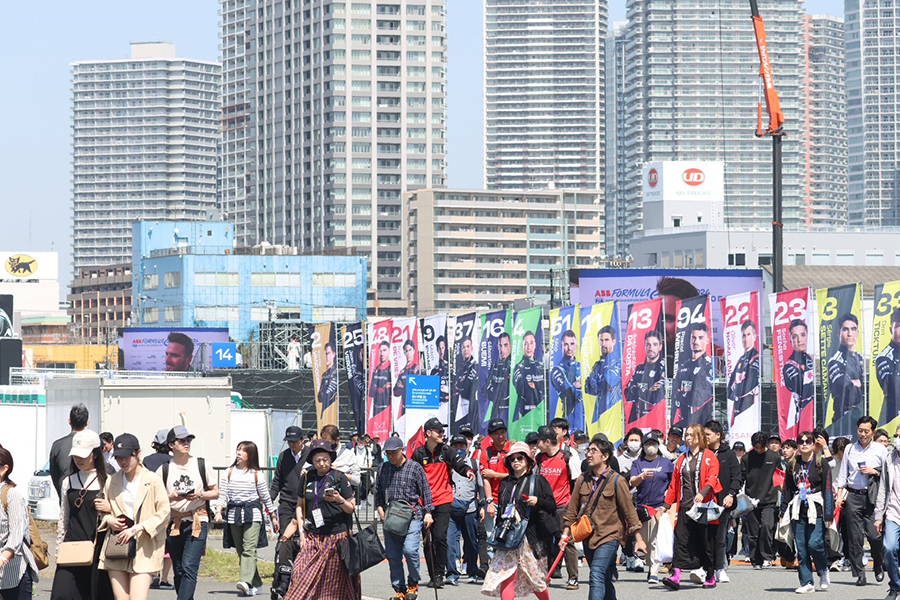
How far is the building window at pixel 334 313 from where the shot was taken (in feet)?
480

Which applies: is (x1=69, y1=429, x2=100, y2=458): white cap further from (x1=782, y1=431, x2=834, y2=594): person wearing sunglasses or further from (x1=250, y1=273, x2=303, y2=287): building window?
(x1=250, y1=273, x2=303, y2=287): building window

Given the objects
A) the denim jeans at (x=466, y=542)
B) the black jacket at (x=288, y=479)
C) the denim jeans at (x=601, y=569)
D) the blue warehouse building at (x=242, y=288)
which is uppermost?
the blue warehouse building at (x=242, y=288)

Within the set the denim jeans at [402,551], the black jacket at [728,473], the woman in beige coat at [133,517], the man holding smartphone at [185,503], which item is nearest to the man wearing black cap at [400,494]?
the denim jeans at [402,551]

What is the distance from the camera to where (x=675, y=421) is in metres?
27.7

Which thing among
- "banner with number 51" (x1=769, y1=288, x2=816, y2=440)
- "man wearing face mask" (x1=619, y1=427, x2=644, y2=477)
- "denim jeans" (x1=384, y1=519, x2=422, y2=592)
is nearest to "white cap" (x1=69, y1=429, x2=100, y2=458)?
"denim jeans" (x1=384, y1=519, x2=422, y2=592)

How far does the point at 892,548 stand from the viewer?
1367 centimetres

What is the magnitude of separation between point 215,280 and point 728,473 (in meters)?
130

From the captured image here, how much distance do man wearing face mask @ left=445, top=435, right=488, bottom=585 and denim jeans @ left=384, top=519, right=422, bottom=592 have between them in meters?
2.36

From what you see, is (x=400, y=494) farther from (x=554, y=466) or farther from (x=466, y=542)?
(x=466, y=542)

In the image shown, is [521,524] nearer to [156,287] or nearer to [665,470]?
[665,470]

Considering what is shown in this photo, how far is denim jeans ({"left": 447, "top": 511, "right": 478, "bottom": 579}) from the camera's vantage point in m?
17.6

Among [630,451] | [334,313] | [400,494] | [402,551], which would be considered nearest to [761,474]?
[630,451]

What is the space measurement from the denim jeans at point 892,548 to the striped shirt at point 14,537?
7.55m

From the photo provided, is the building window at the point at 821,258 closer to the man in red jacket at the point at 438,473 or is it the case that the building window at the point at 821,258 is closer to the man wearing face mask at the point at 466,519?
the man wearing face mask at the point at 466,519
